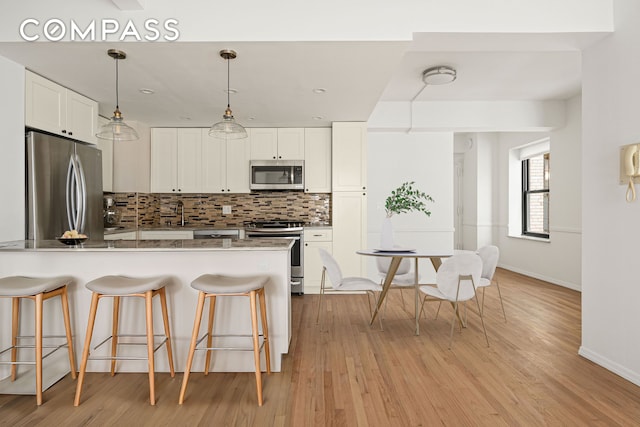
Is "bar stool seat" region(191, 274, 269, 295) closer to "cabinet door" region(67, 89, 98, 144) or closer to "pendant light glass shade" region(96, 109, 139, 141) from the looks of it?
"pendant light glass shade" region(96, 109, 139, 141)

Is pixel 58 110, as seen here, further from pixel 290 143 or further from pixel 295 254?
pixel 295 254


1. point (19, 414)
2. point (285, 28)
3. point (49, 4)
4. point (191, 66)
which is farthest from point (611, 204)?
point (49, 4)

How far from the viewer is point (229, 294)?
7.84 ft

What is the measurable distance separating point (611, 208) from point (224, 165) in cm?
446

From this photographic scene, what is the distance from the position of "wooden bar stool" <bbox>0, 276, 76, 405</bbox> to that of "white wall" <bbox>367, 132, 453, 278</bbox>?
13.5 ft

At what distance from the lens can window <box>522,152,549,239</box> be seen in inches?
259

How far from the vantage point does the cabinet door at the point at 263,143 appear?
5555mm

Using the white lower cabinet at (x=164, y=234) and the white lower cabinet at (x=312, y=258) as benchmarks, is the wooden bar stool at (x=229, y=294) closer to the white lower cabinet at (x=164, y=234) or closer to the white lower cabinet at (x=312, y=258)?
the white lower cabinet at (x=312, y=258)

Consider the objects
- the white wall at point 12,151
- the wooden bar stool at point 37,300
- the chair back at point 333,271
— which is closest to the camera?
the wooden bar stool at point 37,300

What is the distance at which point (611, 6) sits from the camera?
2775 millimetres

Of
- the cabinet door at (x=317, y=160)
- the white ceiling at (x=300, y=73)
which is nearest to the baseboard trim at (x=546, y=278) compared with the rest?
the white ceiling at (x=300, y=73)

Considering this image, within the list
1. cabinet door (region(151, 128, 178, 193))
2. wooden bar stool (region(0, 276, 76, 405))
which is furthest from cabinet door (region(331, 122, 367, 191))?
wooden bar stool (region(0, 276, 76, 405))

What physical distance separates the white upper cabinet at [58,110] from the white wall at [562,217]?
5.98 metres

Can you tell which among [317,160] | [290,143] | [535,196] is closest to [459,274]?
[317,160]
